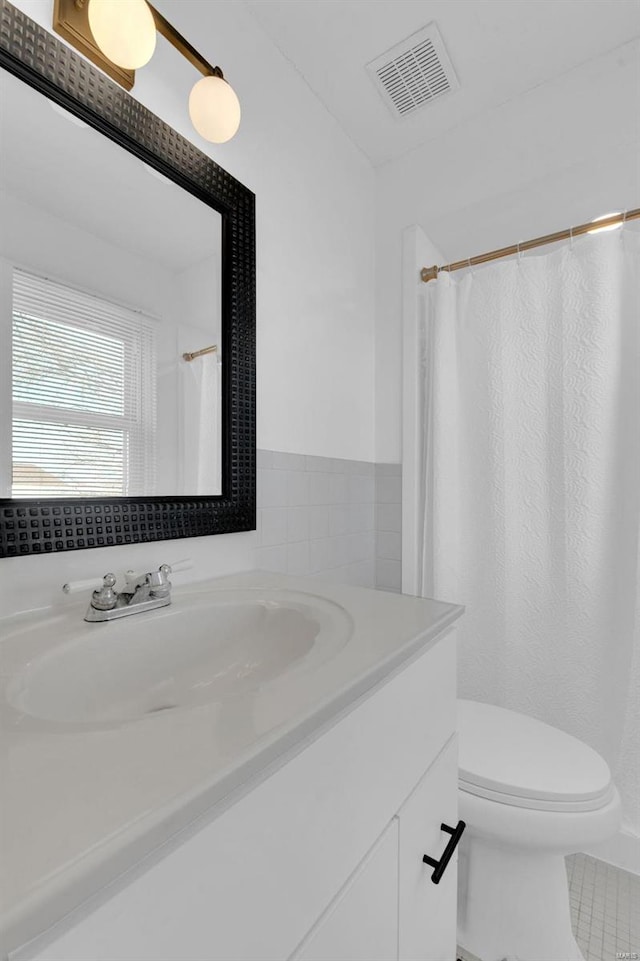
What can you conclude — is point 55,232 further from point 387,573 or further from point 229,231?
point 387,573

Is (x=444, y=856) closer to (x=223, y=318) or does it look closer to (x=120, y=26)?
(x=223, y=318)

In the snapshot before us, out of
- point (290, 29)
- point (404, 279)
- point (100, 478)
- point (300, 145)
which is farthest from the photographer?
point (404, 279)

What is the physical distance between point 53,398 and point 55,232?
0.95 ft

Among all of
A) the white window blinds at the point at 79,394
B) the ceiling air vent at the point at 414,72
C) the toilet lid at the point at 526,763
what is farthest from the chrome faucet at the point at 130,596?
the ceiling air vent at the point at 414,72

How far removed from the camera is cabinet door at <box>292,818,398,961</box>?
0.48m

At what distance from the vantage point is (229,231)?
44.1 inches

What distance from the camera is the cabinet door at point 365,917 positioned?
485 millimetres

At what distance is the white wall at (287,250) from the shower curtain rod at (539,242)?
0.25 m

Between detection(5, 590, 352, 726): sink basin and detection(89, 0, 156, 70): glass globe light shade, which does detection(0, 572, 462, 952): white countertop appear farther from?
detection(89, 0, 156, 70): glass globe light shade

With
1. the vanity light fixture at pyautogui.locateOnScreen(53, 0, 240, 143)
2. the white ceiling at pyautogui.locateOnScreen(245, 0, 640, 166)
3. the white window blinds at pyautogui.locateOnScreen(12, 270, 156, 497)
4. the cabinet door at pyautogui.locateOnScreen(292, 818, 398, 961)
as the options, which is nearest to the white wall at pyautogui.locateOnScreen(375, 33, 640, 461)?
the white ceiling at pyautogui.locateOnScreen(245, 0, 640, 166)

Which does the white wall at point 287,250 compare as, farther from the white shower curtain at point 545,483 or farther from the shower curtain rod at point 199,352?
the white shower curtain at point 545,483

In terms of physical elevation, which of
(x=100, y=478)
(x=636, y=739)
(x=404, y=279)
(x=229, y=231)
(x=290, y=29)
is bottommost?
(x=636, y=739)

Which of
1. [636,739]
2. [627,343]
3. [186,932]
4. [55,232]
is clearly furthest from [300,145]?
[636,739]

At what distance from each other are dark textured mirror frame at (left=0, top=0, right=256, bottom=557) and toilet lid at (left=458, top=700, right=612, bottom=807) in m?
0.76
